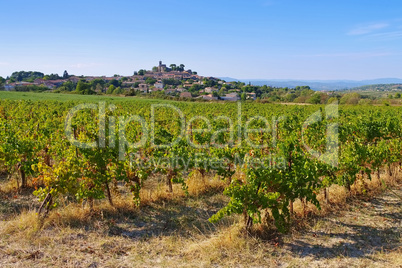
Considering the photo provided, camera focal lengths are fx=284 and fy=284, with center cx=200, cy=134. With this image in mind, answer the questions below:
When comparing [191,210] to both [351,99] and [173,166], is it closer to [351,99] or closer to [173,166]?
[173,166]

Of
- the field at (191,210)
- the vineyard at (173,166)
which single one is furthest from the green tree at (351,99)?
the field at (191,210)

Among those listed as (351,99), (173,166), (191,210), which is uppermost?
(351,99)

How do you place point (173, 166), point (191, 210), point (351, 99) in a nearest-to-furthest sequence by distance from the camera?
point (191, 210)
point (173, 166)
point (351, 99)

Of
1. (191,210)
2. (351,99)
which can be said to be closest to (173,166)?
(191,210)

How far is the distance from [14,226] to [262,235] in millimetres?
4765

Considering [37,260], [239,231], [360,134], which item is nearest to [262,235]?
[239,231]

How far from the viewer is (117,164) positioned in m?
6.32

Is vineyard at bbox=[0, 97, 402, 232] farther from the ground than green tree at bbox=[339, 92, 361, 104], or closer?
closer

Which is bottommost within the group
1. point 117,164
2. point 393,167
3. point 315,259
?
point 315,259

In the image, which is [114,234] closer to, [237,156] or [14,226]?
[14,226]

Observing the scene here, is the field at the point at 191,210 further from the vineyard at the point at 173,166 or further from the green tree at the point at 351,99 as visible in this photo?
the green tree at the point at 351,99

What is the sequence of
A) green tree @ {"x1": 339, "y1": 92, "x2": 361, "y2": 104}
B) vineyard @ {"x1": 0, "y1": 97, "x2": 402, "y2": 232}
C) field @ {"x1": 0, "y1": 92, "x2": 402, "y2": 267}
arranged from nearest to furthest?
field @ {"x1": 0, "y1": 92, "x2": 402, "y2": 267}, vineyard @ {"x1": 0, "y1": 97, "x2": 402, "y2": 232}, green tree @ {"x1": 339, "y1": 92, "x2": 361, "y2": 104}

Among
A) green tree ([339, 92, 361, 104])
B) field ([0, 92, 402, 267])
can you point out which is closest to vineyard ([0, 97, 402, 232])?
field ([0, 92, 402, 267])

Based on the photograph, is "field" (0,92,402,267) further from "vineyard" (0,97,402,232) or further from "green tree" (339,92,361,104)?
"green tree" (339,92,361,104)
